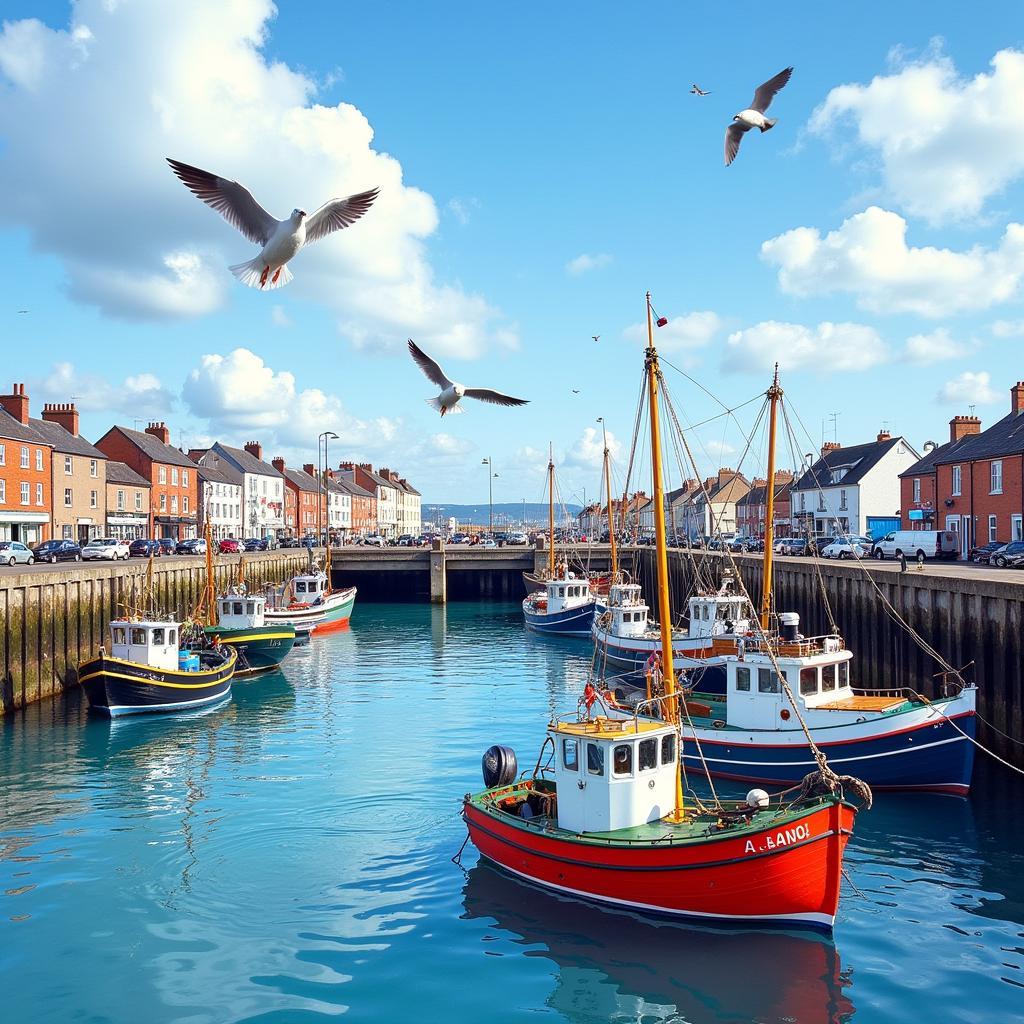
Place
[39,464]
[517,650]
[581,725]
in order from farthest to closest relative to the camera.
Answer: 1. [39,464]
2. [517,650]
3. [581,725]

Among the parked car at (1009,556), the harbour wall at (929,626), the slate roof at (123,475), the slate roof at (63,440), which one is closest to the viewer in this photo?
the harbour wall at (929,626)

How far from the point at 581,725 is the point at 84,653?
2536 centimetres

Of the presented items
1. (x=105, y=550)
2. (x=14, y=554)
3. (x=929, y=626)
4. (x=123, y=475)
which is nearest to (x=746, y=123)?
(x=929, y=626)

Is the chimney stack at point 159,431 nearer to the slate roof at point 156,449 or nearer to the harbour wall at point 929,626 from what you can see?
the slate roof at point 156,449

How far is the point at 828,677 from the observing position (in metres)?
20.6

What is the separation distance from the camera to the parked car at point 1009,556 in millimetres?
39112

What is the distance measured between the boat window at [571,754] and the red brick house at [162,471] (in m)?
67.3

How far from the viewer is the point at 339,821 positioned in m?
18.2

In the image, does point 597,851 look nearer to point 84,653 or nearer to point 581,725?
point 581,725

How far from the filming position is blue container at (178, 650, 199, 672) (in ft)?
103

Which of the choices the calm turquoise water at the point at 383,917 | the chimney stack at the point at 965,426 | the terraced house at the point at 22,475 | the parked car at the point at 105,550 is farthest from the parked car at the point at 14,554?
the chimney stack at the point at 965,426

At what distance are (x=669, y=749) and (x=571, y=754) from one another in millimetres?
1589

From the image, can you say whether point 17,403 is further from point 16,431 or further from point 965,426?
point 965,426

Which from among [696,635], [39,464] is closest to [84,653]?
[696,635]
